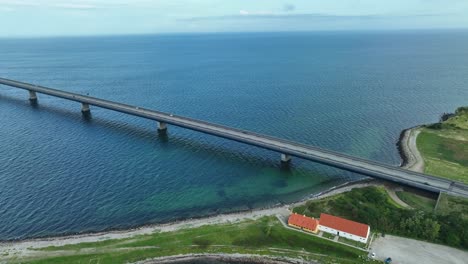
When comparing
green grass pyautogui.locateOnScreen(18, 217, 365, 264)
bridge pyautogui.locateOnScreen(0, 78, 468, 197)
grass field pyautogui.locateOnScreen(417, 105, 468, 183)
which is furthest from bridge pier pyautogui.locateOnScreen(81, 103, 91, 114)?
grass field pyautogui.locateOnScreen(417, 105, 468, 183)

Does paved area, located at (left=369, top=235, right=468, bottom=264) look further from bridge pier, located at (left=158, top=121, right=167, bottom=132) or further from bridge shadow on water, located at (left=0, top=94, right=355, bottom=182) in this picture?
bridge pier, located at (left=158, top=121, right=167, bottom=132)

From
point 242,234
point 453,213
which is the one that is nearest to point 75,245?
point 242,234

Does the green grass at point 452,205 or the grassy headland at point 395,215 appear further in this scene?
the green grass at point 452,205

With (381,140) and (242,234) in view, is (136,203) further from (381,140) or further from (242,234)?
(381,140)

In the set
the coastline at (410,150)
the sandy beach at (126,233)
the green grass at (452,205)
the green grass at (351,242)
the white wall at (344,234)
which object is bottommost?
the sandy beach at (126,233)

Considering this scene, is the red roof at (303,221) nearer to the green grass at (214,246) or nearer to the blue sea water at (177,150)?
the green grass at (214,246)

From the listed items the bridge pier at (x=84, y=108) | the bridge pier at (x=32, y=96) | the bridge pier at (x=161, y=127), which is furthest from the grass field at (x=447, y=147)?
the bridge pier at (x=32, y=96)
